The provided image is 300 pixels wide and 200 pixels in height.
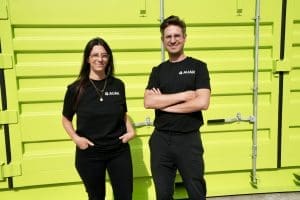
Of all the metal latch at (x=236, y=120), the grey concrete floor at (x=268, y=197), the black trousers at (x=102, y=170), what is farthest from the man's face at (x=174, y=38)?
the grey concrete floor at (x=268, y=197)

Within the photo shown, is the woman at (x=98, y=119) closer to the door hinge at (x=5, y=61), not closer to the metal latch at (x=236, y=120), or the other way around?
the door hinge at (x=5, y=61)

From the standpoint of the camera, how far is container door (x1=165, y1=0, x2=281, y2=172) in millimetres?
3316

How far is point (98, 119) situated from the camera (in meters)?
2.34

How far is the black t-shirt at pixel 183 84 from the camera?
2.39 m

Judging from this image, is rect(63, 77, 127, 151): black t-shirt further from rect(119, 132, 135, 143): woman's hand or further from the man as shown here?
the man

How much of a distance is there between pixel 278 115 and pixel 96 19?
2.20m

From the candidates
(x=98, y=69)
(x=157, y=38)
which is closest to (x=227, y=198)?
(x=157, y=38)

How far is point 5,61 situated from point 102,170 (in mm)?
1489

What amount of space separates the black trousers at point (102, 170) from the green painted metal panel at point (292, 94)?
78.2 inches

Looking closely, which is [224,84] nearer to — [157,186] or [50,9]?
[157,186]

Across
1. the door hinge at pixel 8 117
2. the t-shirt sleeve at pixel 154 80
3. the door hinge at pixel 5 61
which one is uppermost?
the door hinge at pixel 5 61

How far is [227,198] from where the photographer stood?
3586mm

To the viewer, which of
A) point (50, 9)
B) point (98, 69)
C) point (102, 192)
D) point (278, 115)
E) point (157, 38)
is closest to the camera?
point (98, 69)

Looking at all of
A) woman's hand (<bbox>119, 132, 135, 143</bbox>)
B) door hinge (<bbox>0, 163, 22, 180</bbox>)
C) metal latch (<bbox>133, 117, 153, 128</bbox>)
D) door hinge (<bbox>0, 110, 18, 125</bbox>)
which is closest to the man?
woman's hand (<bbox>119, 132, 135, 143</bbox>)
